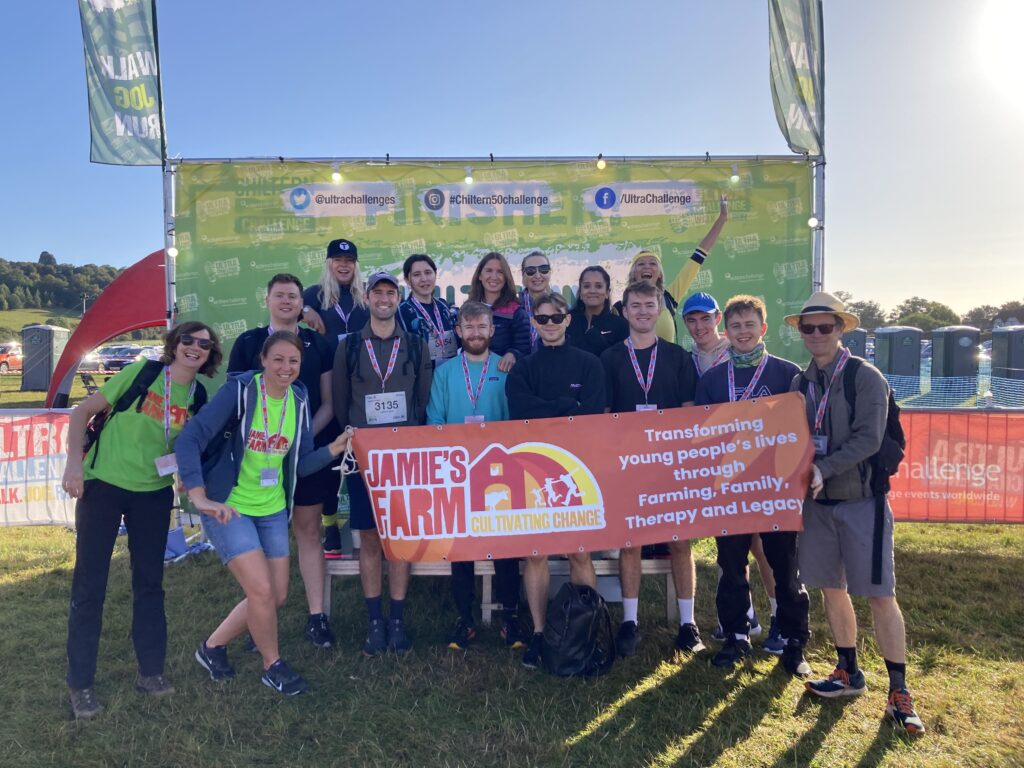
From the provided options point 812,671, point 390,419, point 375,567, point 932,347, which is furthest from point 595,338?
point 932,347

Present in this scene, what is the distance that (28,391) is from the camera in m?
24.7

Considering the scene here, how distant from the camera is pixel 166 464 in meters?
3.23

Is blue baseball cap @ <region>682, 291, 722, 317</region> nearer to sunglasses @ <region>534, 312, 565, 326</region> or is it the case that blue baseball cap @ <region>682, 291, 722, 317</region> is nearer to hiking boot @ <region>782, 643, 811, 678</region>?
sunglasses @ <region>534, 312, 565, 326</region>

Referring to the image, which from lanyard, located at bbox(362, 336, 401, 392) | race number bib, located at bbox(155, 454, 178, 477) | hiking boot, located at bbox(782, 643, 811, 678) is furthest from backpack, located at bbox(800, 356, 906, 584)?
race number bib, located at bbox(155, 454, 178, 477)

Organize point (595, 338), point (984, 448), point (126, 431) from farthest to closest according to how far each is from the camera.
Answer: point (984, 448)
point (595, 338)
point (126, 431)

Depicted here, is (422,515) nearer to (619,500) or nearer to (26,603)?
(619,500)

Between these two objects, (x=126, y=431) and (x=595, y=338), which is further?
(x=595, y=338)

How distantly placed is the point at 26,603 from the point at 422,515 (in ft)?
11.7

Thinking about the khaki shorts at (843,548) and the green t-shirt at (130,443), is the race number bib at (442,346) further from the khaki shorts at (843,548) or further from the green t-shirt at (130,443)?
the khaki shorts at (843,548)

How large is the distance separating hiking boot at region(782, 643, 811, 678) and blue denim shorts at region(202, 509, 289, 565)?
2.88 m

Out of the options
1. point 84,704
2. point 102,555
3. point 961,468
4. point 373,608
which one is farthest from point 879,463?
point 84,704

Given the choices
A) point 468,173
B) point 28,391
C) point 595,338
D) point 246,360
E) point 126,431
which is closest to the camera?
point 126,431

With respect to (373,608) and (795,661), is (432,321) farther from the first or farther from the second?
(795,661)

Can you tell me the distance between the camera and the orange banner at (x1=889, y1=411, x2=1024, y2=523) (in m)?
6.12
